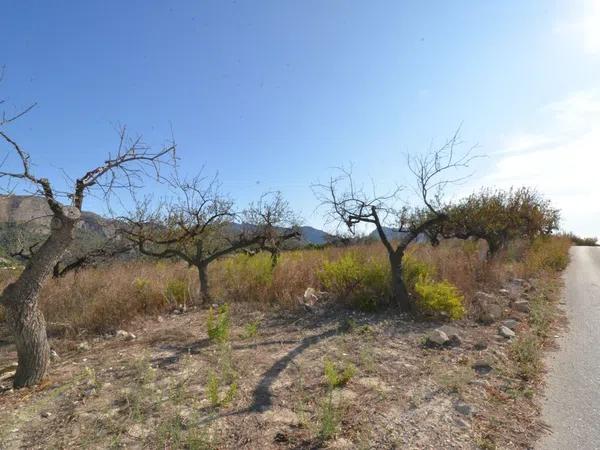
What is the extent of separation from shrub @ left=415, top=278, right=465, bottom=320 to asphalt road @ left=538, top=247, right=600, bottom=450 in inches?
59.0

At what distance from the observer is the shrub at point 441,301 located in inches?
255

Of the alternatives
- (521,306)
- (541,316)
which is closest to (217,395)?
(541,316)

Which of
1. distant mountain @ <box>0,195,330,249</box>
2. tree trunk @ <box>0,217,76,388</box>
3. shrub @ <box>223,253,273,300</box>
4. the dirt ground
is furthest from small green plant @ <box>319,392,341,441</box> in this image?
shrub @ <box>223,253,273,300</box>

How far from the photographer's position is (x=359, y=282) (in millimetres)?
7793

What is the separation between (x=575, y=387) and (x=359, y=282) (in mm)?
4106

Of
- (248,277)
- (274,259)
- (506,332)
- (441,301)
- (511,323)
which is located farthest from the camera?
(274,259)

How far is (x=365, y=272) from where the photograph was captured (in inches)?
314

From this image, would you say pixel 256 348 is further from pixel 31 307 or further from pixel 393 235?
pixel 393 235

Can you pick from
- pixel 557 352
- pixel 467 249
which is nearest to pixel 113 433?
pixel 557 352

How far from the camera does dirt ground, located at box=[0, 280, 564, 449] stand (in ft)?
10.00

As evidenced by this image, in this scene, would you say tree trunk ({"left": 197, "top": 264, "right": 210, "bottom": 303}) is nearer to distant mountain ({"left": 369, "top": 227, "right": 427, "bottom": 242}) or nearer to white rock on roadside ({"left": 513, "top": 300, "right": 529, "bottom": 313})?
distant mountain ({"left": 369, "top": 227, "right": 427, "bottom": 242})

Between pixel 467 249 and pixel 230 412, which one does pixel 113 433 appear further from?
pixel 467 249

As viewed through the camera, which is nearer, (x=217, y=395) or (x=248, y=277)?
(x=217, y=395)

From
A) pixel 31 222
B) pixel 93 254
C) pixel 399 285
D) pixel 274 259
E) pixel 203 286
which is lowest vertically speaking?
pixel 399 285
